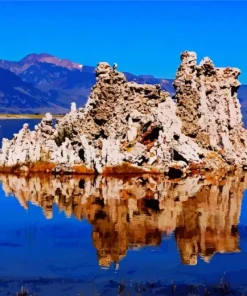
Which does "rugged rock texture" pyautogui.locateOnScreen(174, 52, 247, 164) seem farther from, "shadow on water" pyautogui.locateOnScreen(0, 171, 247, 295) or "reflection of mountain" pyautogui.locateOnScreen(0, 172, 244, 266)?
"shadow on water" pyautogui.locateOnScreen(0, 171, 247, 295)

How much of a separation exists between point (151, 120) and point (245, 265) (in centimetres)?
2913

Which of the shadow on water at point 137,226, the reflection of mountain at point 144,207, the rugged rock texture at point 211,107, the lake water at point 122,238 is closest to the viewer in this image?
the shadow on water at point 137,226

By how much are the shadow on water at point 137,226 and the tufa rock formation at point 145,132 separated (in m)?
2.38

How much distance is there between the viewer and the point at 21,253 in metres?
23.3

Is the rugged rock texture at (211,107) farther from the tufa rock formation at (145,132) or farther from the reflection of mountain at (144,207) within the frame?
the reflection of mountain at (144,207)

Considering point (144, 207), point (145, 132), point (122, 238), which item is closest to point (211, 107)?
point (145, 132)

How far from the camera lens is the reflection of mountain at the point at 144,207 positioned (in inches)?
965

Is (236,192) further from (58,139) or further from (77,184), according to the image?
(58,139)

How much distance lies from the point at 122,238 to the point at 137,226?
8.32 ft

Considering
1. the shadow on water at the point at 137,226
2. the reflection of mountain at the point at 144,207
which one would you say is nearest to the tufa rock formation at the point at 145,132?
the shadow on water at the point at 137,226

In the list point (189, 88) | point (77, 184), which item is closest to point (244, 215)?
point (77, 184)

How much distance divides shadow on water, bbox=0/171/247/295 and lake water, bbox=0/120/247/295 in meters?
0.04

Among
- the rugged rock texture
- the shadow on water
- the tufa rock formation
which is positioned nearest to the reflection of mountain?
the shadow on water

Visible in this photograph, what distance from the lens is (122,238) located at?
25234mm
